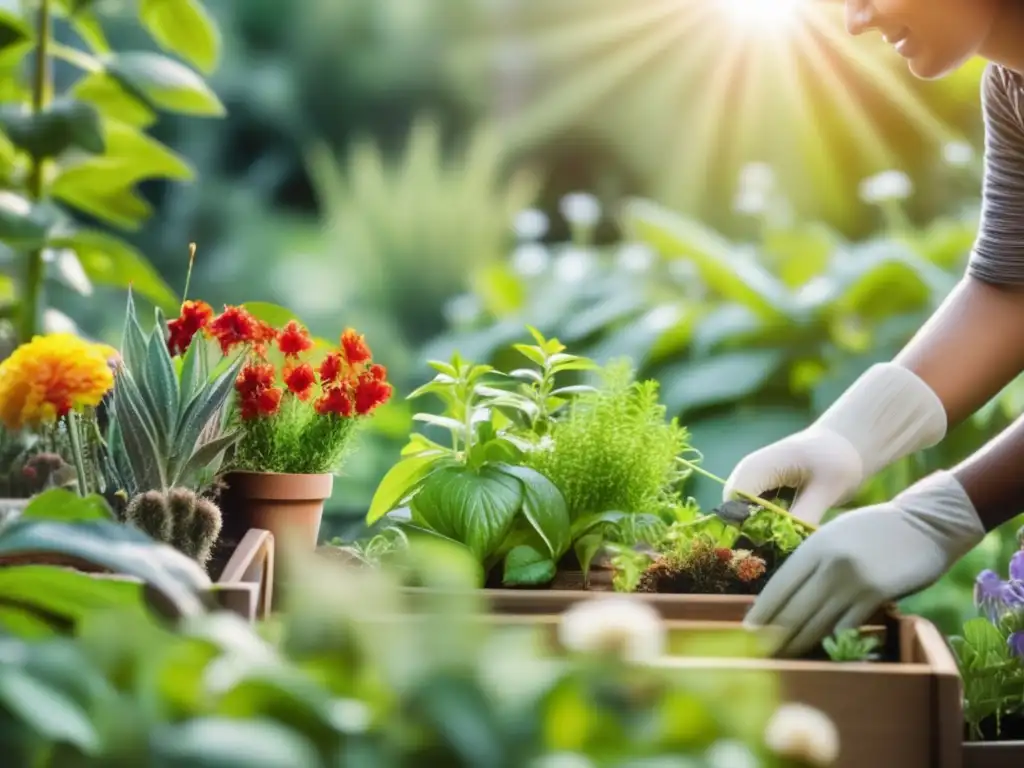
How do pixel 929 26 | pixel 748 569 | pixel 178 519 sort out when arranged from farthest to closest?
Answer: 1. pixel 929 26
2. pixel 748 569
3. pixel 178 519

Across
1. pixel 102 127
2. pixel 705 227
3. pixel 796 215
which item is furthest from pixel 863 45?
pixel 102 127

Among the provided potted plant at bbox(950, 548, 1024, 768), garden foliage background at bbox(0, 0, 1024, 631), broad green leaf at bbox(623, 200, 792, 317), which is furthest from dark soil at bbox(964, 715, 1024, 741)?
broad green leaf at bbox(623, 200, 792, 317)

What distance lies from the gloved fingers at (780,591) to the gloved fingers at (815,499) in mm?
332

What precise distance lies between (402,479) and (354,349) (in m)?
0.13

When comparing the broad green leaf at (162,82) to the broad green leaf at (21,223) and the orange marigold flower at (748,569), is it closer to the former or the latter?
the broad green leaf at (21,223)

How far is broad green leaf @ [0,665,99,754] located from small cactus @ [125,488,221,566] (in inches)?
16.2

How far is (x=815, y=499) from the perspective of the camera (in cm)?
121

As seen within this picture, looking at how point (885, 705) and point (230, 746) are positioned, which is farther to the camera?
point (885, 705)

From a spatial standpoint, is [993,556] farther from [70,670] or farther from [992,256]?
[70,670]

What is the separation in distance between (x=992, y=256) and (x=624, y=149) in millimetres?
5788

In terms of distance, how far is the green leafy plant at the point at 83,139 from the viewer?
1816mm

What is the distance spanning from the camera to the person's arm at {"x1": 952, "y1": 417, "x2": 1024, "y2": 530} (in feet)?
3.47

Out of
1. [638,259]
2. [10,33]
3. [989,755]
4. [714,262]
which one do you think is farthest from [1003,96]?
[638,259]

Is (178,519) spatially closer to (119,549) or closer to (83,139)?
(119,549)
